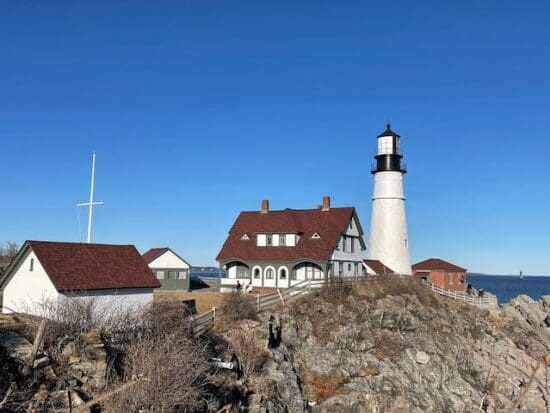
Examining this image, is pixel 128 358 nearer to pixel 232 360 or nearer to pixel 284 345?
pixel 232 360

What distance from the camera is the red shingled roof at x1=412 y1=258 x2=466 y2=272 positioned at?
186 ft

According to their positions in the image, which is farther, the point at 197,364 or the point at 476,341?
the point at 476,341

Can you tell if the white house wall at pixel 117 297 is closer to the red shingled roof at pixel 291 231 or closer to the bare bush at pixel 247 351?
the bare bush at pixel 247 351

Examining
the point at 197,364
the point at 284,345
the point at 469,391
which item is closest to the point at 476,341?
the point at 469,391

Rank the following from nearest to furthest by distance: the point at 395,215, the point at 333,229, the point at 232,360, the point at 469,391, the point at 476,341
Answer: the point at 232,360
the point at 469,391
the point at 476,341
the point at 333,229
the point at 395,215

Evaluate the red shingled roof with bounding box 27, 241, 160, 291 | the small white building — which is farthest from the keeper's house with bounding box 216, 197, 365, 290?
the small white building

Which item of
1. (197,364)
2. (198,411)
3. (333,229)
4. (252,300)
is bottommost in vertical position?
(198,411)

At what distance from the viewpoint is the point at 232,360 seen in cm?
2386

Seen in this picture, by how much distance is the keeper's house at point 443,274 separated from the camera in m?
55.9

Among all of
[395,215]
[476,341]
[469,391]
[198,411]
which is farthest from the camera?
[395,215]

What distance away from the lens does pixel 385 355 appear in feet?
102

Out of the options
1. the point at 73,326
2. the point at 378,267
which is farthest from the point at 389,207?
the point at 73,326

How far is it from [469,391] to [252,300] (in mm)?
14313

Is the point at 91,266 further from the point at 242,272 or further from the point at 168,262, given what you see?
the point at 242,272
